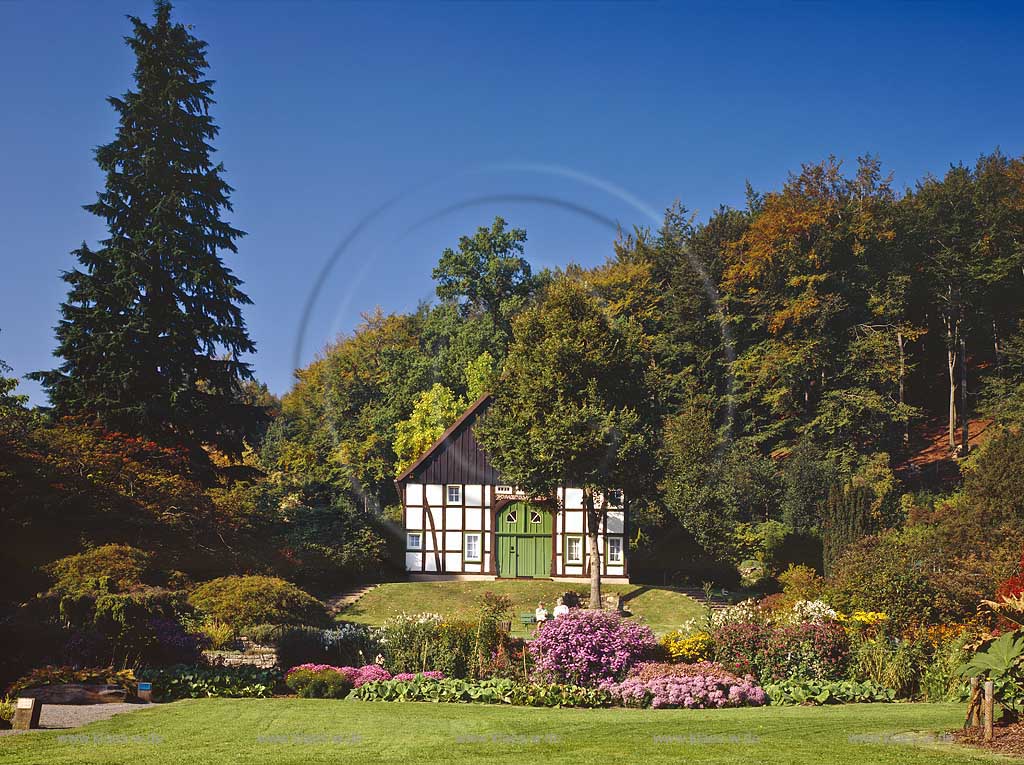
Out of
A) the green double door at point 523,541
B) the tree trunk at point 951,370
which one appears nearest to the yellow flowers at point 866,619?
the green double door at point 523,541

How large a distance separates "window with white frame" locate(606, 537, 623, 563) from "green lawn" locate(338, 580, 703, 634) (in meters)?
1.47

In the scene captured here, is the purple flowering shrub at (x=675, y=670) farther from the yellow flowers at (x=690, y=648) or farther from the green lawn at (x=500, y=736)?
the green lawn at (x=500, y=736)

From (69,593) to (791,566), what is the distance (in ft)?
76.4

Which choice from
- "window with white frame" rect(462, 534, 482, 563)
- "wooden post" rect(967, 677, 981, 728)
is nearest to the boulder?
"wooden post" rect(967, 677, 981, 728)

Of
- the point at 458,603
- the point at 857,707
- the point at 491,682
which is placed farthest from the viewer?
the point at 458,603

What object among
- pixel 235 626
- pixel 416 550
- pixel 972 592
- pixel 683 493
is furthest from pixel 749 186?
pixel 235 626

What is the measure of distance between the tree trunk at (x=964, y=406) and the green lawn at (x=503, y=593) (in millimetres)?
18483

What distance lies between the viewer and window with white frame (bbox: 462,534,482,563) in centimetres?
3622

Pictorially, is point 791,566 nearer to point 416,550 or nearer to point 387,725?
point 416,550

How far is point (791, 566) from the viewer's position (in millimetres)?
32094

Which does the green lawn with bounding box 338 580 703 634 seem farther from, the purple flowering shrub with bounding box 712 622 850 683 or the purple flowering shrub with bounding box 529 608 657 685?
the purple flowering shrub with bounding box 529 608 657 685

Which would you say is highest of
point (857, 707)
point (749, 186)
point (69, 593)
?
point (749, 186)

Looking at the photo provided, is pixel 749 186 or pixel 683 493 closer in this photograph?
pixel 683 493

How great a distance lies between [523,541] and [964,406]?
22.3 metres
